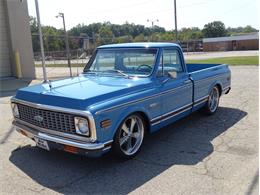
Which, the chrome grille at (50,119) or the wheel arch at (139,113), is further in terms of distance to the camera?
the wheel arch at (139,113)

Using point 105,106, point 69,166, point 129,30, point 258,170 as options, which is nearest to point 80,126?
point 105,106

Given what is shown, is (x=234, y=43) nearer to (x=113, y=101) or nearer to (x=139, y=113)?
(x=139, y=113)

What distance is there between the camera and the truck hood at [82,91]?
3.93 metres

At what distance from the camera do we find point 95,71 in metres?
5.64

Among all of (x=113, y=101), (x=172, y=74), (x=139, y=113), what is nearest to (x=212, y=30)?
(x=172, y=74)

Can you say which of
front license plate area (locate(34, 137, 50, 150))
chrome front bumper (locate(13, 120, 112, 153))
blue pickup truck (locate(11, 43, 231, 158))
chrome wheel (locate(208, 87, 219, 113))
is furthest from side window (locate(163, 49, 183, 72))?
front license plate area (locate(34, 137, 50, 150))

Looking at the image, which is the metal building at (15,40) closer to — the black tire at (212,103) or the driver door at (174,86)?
the black tire at (212,103)

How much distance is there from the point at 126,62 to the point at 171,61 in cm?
85

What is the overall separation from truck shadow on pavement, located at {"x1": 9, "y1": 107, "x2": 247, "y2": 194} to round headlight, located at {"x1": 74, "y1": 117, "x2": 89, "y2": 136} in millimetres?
631

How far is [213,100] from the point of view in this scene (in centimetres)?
693

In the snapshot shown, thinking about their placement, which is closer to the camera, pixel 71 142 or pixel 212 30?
pixel 71 142

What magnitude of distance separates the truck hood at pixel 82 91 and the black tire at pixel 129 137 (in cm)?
44

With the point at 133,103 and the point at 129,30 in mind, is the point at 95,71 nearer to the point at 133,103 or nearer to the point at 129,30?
the point at 133,103

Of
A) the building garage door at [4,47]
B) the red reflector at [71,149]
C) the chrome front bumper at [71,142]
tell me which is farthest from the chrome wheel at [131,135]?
the building garage door at [4,47]
